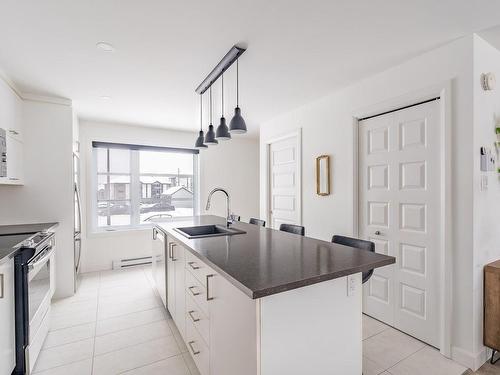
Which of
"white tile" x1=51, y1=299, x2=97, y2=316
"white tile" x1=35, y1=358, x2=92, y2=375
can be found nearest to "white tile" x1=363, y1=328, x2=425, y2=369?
"white tile" x1=35, y1=358, x2=92, y2=375

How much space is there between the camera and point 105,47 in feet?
6.93

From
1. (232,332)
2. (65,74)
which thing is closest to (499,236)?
(232,332)

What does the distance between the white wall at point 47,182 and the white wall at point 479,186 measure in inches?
167

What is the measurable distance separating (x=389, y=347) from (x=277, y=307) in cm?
172

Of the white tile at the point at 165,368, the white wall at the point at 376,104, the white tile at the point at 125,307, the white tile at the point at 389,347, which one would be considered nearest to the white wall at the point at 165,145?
the white tile at the point at 125,307

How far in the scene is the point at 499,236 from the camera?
7.28 feet

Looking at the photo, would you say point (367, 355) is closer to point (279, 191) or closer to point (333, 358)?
point (333, 358)

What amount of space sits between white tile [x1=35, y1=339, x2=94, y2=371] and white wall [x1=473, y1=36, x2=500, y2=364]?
10.2 ft

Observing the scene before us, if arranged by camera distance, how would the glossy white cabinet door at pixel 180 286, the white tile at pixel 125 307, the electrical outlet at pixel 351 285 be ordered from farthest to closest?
1. the white tile at pixel 125 307
2. the glossy white cabinet door at pixel 180 286
3. the electrical outlet at pixel 351 285

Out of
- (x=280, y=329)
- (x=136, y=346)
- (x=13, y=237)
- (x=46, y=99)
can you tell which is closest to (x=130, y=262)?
(x=13, y=237)

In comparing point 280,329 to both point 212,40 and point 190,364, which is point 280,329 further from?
point 212,40

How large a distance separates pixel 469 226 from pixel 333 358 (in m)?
1.48

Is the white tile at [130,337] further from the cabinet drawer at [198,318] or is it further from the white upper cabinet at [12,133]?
the white upper cabinet at [12,133]

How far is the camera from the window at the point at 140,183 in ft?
14.9
